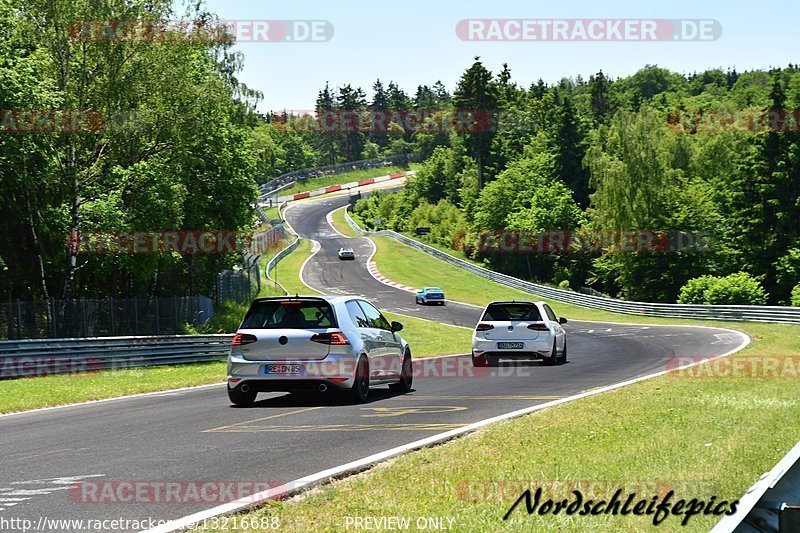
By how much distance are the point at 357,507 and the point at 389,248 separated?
298 ft

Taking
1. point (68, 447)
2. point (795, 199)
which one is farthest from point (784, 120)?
point (68, 447)

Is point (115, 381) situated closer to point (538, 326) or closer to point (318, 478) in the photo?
point (538, 326)

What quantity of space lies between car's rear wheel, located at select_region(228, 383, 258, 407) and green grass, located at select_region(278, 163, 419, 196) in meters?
139

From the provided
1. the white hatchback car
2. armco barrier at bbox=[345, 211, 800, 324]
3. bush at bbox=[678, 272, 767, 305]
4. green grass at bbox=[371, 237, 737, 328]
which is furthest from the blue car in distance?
the white hatchback car

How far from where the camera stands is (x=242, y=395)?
48.2 ft

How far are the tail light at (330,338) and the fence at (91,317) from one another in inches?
688

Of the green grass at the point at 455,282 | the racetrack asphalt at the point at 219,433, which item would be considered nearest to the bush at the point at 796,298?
the green grass at the point at 455,282

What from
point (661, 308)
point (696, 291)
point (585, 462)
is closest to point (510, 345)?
point (585, 462)

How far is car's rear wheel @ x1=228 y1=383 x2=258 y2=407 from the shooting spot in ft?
46.9

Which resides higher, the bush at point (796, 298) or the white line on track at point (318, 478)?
the white line on track at point (318, 478)

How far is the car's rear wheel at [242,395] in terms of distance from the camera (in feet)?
46.9

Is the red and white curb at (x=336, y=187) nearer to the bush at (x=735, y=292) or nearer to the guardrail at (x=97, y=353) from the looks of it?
the bush at (x=735, y=292)

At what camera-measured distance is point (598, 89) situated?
16562cm

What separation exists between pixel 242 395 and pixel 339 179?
513 feet
